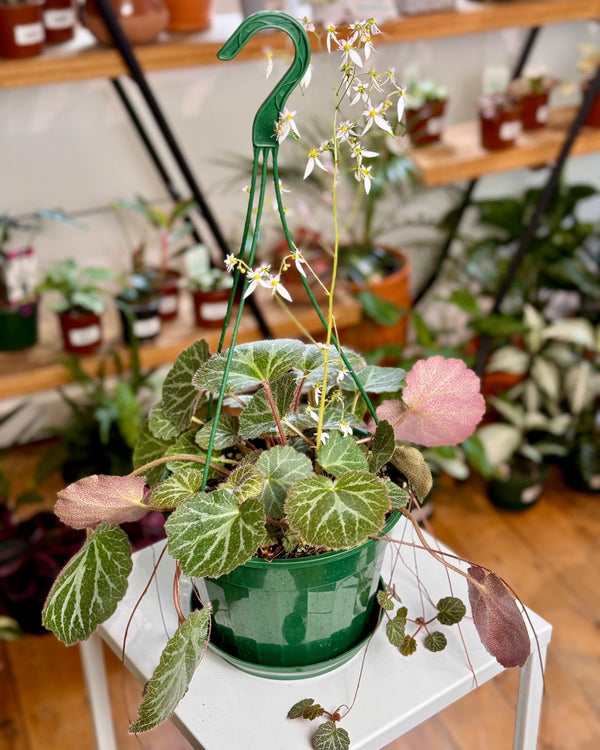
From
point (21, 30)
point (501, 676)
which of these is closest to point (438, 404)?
point (501, 676)

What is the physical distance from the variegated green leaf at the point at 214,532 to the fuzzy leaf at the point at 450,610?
0.89ft

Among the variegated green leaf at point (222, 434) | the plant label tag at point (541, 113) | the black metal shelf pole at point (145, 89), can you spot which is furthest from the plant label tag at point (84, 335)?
the plant label tag at point (541, 113)

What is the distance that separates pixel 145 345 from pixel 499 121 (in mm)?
1090

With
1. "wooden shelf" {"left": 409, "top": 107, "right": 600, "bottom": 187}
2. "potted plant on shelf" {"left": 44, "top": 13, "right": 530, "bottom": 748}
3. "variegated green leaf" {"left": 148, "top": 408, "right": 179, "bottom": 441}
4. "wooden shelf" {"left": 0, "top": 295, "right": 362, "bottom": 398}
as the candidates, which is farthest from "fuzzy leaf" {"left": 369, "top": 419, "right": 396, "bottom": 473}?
"wooden shelf" {"left": 409, "top": 107, "right": 600, "bottom": 187}

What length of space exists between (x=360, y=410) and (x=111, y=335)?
1.38 m

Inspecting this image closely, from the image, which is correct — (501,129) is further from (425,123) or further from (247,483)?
(247,483)

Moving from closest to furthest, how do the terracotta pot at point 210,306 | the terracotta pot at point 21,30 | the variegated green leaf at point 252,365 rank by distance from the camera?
the variegated green leaf at point 252,365
the terracotta pot at point 21,30
the terracotta pot at point 210,306

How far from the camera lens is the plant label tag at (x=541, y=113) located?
7.91 feet

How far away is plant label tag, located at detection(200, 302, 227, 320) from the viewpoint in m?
2.16

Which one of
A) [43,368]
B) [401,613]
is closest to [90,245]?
[43,368]

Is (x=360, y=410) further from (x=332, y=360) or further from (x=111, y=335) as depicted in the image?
(x=111, y=335)

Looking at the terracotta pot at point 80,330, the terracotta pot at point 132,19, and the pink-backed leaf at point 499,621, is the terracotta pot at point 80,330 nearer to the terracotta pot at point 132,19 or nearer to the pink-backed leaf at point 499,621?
the terracotta pot at point 132,19

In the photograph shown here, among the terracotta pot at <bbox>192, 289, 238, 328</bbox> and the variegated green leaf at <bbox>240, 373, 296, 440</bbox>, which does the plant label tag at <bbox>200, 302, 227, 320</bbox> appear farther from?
the variegated green leaf at <bbox>240, 373, 296, 440</bbox>

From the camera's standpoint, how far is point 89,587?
0.79 meters
